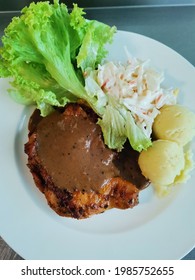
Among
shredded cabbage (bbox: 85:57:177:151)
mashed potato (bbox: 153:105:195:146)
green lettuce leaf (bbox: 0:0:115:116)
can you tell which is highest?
green lettuce leaf (bbox: 0:0:115:116)

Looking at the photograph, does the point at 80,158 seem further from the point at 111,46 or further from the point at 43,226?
the point at 111,46

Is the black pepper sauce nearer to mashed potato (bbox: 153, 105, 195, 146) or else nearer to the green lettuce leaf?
the green lettuce leaf

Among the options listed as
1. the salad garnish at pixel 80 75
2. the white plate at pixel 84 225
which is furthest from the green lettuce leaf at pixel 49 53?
the white plate at pixel 84 225

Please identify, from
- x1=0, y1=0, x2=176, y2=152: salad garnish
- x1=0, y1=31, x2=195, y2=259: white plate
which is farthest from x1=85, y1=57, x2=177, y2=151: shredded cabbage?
x1=0, y1=31, x2=195, y2=259: white plate

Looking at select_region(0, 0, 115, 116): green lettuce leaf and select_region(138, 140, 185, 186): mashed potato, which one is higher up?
select_region(0, 0, 115, 116): green lettuce leaf

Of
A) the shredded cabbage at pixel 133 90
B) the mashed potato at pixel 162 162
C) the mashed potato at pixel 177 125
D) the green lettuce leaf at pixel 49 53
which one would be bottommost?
the mashed potato at pixel 162 162

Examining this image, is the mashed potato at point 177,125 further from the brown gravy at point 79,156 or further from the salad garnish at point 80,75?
the brown gravy at point 79,156
